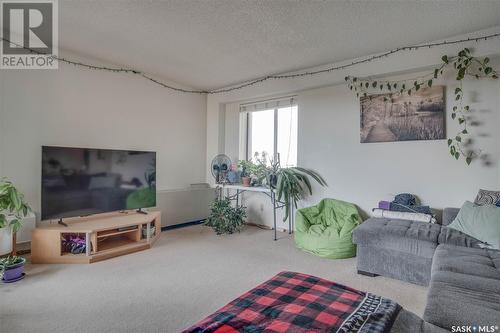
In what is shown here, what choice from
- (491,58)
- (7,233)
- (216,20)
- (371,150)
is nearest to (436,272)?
(371,150)

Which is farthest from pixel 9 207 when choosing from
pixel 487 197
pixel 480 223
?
pixel 487 197

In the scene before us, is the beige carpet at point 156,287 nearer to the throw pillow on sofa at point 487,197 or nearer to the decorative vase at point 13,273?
the decorative vase at point 13,273

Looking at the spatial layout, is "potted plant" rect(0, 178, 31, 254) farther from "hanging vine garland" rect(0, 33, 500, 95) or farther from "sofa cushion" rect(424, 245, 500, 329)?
"sofa cushion" rect(424, 245, 500, 329)

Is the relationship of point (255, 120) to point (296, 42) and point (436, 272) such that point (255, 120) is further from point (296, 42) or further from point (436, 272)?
point (436, 272)

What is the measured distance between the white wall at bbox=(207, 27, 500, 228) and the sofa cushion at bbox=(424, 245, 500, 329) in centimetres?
114

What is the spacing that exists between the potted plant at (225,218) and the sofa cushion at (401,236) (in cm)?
193

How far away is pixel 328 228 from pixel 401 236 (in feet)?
3.48

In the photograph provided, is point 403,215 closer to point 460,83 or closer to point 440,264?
point 440,264

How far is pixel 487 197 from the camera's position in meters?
2.62

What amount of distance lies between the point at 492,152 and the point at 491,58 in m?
0.98

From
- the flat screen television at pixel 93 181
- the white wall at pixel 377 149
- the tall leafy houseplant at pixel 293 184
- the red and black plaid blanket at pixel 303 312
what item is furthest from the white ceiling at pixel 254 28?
the red and black plaid blanket at pixel 303 312

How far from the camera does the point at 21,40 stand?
303 cm

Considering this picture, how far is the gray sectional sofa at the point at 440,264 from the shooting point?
48.3 inches

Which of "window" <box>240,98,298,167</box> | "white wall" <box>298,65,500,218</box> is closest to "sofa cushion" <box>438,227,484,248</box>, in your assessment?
"white wall" <box>298,65,500,218</box>
